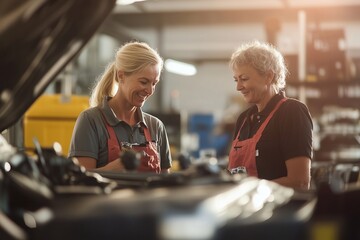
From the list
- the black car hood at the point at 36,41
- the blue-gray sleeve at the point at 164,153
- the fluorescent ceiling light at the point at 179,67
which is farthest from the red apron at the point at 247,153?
the fluorescent ceiling light at the point at 179,67

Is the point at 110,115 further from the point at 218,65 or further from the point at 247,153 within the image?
the point at 218,65

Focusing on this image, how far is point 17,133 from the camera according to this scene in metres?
3.80

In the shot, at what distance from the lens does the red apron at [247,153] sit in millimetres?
2449

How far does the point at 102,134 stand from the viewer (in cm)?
236

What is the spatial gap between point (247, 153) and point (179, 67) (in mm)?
11394

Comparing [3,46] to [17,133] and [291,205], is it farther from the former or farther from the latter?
[17,133]

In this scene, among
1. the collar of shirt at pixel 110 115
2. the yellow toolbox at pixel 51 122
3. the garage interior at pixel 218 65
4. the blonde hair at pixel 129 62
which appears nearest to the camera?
the collar of shirt at pixel 110 115

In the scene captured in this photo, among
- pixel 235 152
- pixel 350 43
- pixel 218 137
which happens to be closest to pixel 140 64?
pixel 235 152

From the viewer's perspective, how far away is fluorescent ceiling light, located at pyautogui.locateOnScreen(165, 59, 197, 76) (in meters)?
13.3

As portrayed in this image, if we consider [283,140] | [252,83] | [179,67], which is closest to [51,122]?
[252,83]

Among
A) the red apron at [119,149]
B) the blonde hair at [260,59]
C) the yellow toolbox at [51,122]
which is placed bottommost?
the yellow toolbox at [51,122]

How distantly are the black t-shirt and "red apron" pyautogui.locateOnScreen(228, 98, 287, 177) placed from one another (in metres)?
0.02

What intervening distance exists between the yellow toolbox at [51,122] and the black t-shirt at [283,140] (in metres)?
2.30

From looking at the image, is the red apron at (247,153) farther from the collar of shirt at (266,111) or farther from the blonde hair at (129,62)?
the blonde hair at (129,62)
